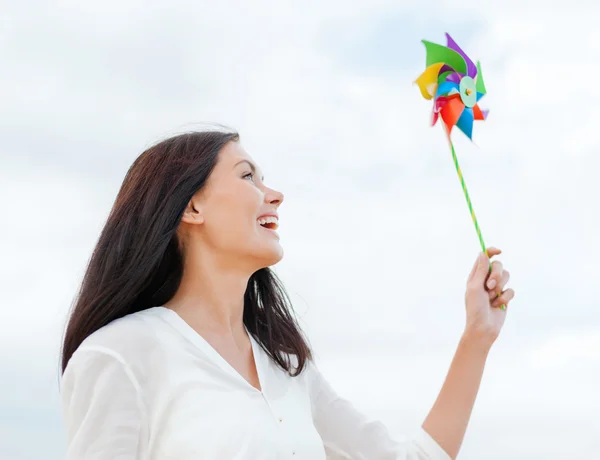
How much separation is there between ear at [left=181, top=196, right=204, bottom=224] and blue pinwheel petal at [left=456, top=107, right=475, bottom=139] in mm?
1229

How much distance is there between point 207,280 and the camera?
303cm

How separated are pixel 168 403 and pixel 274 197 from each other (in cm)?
88

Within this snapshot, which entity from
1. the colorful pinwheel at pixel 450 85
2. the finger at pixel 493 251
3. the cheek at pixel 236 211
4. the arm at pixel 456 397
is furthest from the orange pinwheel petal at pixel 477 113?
the cheek at pixel 236 211

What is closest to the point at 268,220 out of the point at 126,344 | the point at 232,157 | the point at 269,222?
the point at 269,222

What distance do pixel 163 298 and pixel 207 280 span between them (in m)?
0.19

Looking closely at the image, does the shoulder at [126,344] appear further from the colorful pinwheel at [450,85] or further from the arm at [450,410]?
the colorful pinwheel at [450,85]

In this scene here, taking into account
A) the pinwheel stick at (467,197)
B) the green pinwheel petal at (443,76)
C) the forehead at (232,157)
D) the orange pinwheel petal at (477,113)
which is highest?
the green pinwheel petal at (443,76)

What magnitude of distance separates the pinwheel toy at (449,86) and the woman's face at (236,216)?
0.88 m

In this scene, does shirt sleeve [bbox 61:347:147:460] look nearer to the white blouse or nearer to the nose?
the white blouse

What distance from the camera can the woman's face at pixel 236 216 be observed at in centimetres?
299

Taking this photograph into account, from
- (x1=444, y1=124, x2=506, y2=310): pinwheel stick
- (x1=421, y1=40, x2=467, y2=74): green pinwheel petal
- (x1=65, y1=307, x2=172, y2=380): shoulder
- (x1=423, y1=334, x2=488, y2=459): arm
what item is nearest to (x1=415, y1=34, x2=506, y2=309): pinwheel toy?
(x1=421, y1=40, x2=467, y2=74): green pinwheel petal

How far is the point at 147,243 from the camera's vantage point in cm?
297

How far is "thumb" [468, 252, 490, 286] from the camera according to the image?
316 centimetres

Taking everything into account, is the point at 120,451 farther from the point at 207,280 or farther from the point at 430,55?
the point at 430,55
